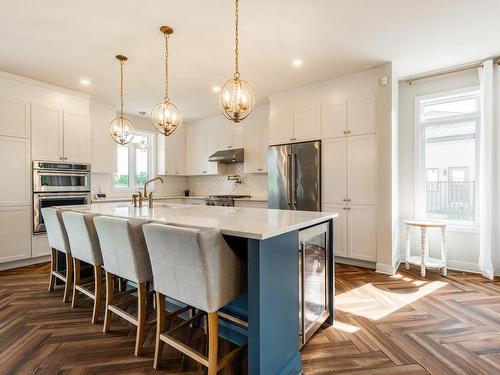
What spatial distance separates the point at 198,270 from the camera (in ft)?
4.61

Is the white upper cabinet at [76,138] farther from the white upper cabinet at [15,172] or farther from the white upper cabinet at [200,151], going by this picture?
the white upper cabinet at [200,151]

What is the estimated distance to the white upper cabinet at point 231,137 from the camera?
5422mm

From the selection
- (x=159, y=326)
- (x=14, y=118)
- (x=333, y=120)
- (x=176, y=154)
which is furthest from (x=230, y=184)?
(x=159, y=326)

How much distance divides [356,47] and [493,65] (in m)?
1.84

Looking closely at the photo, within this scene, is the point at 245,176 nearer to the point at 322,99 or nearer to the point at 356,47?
the point at 322,99

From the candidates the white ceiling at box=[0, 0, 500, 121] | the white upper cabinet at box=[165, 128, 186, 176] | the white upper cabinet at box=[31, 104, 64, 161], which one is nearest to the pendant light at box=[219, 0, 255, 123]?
the white ceiling at box=[0, 0, 500, 121]

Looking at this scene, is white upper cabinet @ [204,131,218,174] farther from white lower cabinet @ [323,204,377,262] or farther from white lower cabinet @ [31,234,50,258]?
white lower cabinet @ [31,234,50,258]

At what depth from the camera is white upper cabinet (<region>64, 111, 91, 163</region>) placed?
4.27 m

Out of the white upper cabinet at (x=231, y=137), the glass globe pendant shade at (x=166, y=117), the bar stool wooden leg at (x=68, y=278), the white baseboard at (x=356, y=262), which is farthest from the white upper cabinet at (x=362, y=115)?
the bar stool wooden leg at (x=68, y=278)

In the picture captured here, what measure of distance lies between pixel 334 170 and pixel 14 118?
4.56 meters

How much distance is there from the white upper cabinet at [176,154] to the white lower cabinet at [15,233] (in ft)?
8.77

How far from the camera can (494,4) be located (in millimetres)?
2301

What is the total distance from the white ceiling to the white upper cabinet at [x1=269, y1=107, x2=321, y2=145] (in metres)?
0.49

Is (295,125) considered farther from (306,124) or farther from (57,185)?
(57,185)
